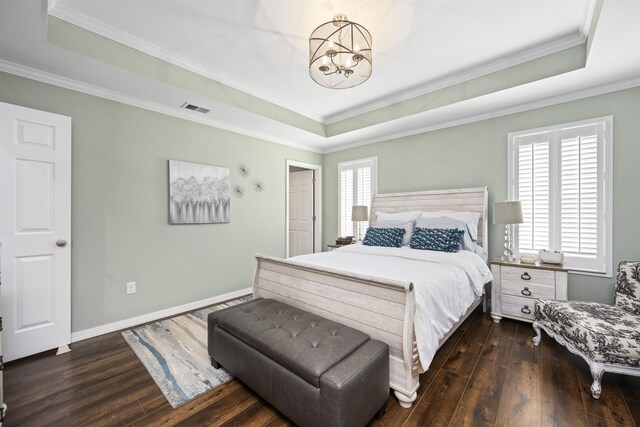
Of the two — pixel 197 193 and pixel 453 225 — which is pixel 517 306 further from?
pixel 197 193

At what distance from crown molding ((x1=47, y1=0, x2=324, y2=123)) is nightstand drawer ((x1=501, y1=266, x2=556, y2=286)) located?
3570mm

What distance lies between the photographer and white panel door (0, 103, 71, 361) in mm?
2240

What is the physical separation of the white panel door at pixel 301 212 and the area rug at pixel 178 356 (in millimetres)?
2622

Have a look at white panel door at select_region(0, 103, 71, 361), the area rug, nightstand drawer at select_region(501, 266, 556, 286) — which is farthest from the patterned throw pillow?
white panel door at select_region(0, 103, 71, 361)

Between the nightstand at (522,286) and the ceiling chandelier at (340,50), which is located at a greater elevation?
the ceiling chandelier at (340,50)

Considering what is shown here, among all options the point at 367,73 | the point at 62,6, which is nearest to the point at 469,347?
the point at 367,73

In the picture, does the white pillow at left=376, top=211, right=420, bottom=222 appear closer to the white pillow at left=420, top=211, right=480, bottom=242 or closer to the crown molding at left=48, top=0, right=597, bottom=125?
the white pillow at left=420, top=211, right=480, bottom=242

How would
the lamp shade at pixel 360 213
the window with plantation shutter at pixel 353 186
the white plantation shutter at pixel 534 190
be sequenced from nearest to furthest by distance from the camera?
the white plantation shutter at pixel 534 190 < the lamp shade at pixel 360 213 < the window with plantation shutter at pixel 353 186

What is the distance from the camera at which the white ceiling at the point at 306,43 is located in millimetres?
2072

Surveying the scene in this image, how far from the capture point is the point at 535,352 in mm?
2400

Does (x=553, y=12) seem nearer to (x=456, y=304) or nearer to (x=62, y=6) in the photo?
(x=456, y=304)

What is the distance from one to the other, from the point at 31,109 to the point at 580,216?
5308 millimetres

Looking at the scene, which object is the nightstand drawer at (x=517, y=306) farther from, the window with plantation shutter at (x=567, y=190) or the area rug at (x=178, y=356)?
the area rug at (x=178, y=356)

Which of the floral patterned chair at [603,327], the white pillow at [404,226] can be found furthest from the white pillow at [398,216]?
the floral patterned chair at [603,327]
